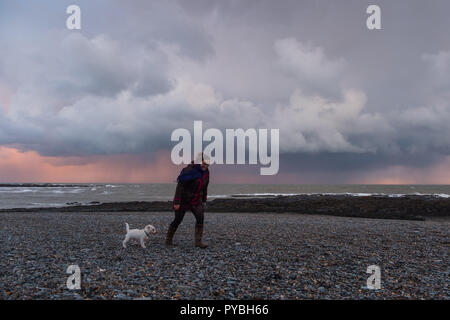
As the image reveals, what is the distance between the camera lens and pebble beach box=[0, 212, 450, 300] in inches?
249

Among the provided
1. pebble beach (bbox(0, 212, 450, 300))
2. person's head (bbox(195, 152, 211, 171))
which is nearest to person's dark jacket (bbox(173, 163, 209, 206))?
person's head (bbox(195, 152, 211, 171))

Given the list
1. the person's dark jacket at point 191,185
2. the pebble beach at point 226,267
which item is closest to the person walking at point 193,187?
the person's dark jacket at point 191,185

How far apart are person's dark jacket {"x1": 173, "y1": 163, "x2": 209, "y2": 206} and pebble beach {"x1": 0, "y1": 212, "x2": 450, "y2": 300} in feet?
5.51

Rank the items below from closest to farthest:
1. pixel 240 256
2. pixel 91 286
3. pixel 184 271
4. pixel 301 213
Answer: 1. pixel 91 286
2. pixel 184 271
3. pixel 240 256
4. pixel 301 213

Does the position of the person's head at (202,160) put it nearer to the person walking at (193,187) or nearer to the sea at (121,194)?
the person walking at (193,187)

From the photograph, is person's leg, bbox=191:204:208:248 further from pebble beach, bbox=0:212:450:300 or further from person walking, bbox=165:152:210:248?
pebble beach, bbox=0:212:450:300

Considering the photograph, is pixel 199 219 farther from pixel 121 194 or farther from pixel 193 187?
pixel 121 194

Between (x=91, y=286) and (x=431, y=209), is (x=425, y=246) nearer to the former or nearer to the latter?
(x=91, y=286)

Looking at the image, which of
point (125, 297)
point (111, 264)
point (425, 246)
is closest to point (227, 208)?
point (425, 246)

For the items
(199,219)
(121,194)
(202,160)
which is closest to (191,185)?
(202,160)

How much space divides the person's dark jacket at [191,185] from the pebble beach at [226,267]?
66.1 inches

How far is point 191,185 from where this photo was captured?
9.35m

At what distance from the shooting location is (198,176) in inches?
362
